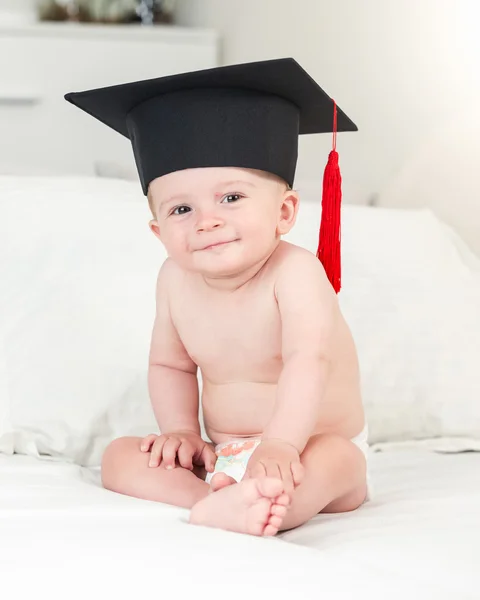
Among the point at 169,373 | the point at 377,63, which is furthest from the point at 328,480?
the point at 377,63

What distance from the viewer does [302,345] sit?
3.30ft

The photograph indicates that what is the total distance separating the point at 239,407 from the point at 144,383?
0.30m

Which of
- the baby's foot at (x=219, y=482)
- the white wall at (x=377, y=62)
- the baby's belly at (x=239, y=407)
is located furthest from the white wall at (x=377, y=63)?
the baby's foot at (x=219, y=482)

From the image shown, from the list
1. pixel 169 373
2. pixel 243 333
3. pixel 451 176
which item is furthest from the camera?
pixel 451 176

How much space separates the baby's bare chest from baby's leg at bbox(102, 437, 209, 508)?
0.46ft

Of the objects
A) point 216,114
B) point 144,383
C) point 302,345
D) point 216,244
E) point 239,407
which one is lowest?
point 144,383

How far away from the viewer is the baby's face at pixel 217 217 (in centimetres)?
99

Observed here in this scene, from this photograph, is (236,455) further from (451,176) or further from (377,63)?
(377,63)

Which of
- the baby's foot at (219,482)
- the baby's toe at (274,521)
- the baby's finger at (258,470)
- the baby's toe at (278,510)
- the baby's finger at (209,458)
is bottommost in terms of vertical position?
the baby's finger at (209,458)

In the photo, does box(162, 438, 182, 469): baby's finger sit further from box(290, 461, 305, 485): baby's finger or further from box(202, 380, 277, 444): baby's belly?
box(290, 461, 305, 485): baby's finger

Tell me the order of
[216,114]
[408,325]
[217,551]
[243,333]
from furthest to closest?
[408,325] → [243,333] → [216,114] → [217,551]

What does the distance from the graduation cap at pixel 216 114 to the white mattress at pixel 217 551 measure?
39 cm

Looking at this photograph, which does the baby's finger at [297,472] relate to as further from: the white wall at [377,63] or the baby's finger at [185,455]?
the white wall at [377,63]

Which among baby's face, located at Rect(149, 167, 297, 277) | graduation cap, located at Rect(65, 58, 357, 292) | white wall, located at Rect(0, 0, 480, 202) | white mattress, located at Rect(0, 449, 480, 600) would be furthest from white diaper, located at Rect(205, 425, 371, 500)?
white wall, located at Rect(0, 0, 480, 202)
